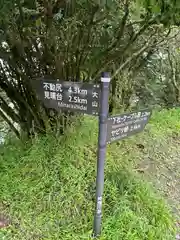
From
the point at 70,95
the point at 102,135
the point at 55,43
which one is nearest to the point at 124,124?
the point at 102,135

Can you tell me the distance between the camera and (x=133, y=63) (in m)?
4.34

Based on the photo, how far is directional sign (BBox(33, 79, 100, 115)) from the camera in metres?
2.20

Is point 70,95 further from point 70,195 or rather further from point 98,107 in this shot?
point 70,195

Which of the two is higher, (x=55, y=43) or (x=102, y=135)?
(x=55, y=43)

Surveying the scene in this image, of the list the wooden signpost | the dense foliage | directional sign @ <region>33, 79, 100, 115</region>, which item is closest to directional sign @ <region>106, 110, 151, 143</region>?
the wooden signpost

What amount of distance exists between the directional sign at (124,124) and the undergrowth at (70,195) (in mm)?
644

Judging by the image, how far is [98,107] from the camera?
2.19m

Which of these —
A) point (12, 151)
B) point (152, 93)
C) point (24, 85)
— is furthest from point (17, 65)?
point (152, 93)

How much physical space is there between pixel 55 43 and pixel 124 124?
3.14 feet

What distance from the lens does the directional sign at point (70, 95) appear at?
2.20m

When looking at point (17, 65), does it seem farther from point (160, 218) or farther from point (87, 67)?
point (160, 218)

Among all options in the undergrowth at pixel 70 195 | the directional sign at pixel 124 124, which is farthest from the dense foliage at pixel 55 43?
the directional sign at pixel 124 124

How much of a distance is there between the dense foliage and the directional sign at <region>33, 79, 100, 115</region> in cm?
49

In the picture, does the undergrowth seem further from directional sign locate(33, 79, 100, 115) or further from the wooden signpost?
directional sign locate(33, 79, 100, 115)
